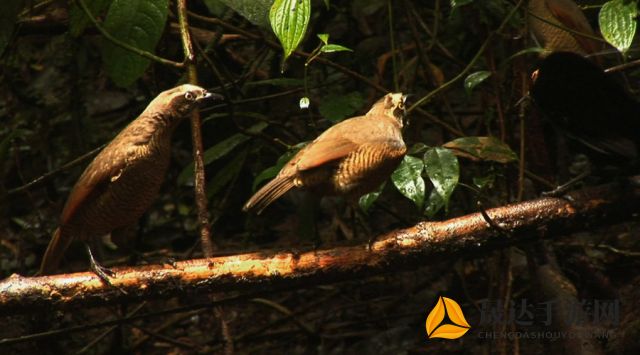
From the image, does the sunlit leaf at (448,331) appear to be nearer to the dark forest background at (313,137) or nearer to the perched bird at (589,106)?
the dark forest background at (313,137)

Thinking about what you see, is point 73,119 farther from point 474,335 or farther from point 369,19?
point 474,335

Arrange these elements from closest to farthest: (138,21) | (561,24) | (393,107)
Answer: (138,21)
(393,107)
(561,24)

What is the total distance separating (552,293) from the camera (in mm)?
3734

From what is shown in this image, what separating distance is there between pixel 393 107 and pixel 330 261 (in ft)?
2.90

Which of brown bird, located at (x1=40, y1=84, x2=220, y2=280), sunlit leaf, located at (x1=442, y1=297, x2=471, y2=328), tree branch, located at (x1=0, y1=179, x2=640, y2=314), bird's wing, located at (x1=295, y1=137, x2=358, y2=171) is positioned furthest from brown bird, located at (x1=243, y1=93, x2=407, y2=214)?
sunlit leaf, located at (x1=442, y1=297, x2=471, y2=328)

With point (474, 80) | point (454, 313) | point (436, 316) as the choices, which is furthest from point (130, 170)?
point (454, 313)

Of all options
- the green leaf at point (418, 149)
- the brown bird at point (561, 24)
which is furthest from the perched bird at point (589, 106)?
the brown bird at point (561, 24)

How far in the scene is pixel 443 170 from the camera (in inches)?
120

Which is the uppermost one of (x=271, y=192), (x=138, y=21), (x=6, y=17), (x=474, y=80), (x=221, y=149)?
(x=6, y=17)

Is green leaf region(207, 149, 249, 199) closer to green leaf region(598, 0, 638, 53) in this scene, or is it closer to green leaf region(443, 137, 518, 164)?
green leaf region(443, 137, 518, 164)

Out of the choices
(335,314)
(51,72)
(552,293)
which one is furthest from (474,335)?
(51,72)

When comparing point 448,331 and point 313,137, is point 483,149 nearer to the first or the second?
point 448,331

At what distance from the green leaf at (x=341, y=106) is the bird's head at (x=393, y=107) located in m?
0.38

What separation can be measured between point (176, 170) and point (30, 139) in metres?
1.15
